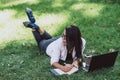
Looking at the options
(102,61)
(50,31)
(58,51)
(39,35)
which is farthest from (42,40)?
(102,61)

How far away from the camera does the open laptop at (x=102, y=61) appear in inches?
220

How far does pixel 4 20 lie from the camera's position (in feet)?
29.1

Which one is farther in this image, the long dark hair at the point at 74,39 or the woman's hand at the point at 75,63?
the woman's hand at the point at 75,63

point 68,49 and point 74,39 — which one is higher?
point 74,39

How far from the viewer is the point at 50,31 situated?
26.2ft

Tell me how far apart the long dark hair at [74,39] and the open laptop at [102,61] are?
274mm

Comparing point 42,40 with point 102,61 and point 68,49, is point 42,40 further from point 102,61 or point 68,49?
point 102,61

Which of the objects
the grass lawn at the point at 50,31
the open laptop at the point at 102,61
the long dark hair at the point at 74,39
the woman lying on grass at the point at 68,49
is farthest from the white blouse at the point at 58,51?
the open laptop at the point at 102,61

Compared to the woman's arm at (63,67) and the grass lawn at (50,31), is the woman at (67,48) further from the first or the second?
the grass lawn at (50,31)

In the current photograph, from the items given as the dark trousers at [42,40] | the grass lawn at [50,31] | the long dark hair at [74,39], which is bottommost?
the grass lawn at [50,31]

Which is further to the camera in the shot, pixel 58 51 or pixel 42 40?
pixel 42 40

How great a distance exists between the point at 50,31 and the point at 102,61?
2468mm

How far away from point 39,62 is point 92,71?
1.00 metres

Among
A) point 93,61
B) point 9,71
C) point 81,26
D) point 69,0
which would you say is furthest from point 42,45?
point 69,0
